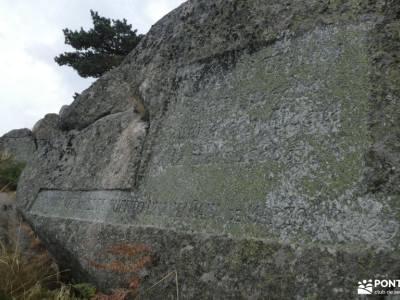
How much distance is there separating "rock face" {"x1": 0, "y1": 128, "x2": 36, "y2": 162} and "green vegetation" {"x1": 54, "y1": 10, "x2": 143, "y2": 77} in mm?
3540

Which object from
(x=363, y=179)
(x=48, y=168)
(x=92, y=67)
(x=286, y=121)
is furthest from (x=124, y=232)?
(x=92, y=67)

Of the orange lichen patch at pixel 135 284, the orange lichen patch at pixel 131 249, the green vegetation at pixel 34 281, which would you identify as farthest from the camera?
the green vegetation at pixel 34 281

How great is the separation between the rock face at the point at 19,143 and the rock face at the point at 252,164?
771 cm

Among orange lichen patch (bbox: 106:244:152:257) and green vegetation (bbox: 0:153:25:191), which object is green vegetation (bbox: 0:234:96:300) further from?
green vegetation (bbox: 0:153:25:191)

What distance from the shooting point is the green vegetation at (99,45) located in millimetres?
13906

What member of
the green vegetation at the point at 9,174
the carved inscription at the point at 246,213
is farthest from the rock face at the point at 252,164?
the green vegetation at the point at 9,174

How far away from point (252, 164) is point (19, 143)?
10.2 meters

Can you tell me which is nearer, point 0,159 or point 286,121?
point 286,121

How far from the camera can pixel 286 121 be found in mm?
2383

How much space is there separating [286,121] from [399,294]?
3.74 feet

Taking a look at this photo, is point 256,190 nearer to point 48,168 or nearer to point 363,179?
point 363,179

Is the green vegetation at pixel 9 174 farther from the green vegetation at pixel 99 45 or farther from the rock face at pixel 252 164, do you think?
the green vegetation at pixel 99 45

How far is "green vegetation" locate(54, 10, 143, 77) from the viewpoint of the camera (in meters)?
13.9

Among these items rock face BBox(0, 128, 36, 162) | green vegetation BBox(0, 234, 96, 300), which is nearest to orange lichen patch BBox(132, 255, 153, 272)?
green vegetation BBox(0, 234, 96, 300)
